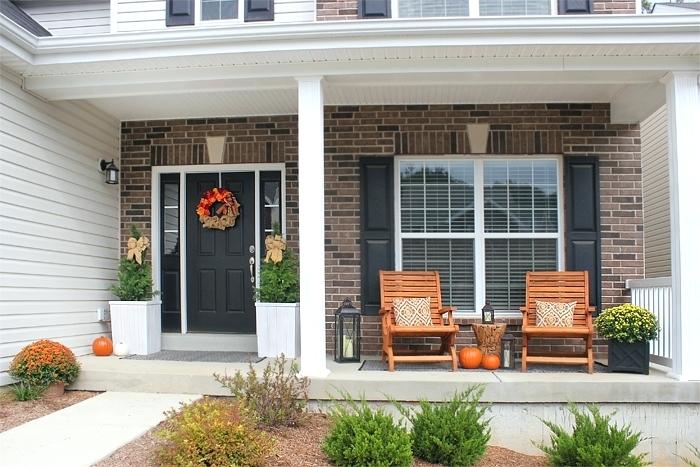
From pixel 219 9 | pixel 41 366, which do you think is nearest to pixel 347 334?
pixel 41 366

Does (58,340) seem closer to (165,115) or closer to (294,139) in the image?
(165,115)

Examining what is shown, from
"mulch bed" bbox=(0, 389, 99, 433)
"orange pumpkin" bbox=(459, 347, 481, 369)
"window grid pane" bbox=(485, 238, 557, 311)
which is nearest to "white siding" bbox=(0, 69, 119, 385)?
"mulch bed" bbox=(0, 389, 99, 433)

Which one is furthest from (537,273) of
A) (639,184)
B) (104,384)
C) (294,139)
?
(104,384)

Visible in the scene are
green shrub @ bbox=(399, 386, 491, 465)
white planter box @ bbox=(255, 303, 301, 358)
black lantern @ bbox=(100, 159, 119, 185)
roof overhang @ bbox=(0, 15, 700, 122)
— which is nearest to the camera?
green shrub @ bbox=(399, 386, 491, 465)

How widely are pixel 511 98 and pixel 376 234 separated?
6.18 ft

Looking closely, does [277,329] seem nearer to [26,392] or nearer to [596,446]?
[26,392]

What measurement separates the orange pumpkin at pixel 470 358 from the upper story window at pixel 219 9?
432 cm

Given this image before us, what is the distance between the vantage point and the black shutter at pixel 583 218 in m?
6.48

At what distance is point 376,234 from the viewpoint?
6566 mm

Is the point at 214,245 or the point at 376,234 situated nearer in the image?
the point at 376,234

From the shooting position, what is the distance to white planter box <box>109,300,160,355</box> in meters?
6.55

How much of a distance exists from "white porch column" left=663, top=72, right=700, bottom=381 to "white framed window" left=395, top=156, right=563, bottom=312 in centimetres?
151

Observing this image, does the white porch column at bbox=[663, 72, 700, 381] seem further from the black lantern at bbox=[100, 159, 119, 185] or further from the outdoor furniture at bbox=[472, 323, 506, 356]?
the black lantern at bbox=[100, 159, 119, 185]

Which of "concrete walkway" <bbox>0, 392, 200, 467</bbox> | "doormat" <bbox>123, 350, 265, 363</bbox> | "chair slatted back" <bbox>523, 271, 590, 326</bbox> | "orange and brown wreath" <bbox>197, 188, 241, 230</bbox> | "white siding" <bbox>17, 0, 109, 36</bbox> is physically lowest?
"concrete walkway" <bbox>0, 392, 200, 467</bbox>
